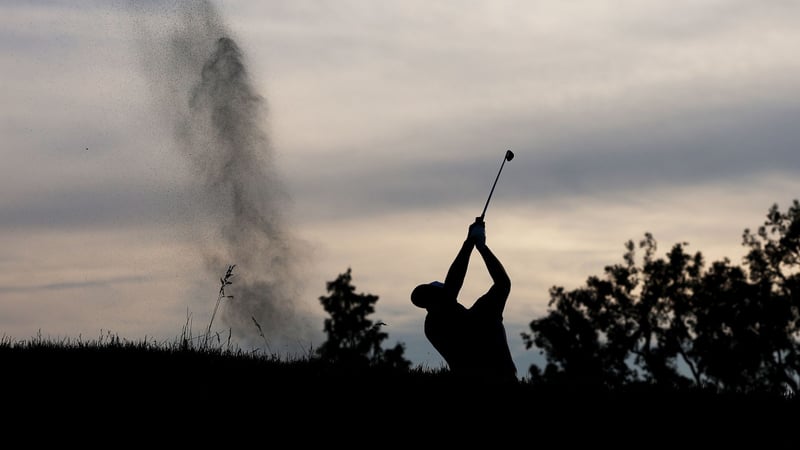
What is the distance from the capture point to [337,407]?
35.7 ft

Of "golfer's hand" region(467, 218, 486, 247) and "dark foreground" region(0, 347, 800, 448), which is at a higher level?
"golfer's hand" region(467, 218, 486, 247)

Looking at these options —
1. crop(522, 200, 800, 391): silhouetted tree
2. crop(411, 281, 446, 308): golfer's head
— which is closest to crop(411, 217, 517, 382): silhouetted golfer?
crop(411, 281, 446, 308): golfer's head

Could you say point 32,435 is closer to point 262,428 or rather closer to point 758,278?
point 262,428

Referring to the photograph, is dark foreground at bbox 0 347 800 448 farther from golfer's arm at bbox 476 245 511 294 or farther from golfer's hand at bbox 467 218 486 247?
golfer's hand at bbox 467 218 486 247

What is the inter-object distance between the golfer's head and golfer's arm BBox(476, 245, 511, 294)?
557 mm

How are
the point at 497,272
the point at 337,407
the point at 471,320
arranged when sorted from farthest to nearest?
the point at 471,320 → the point at 497,272 → the point at 337,407

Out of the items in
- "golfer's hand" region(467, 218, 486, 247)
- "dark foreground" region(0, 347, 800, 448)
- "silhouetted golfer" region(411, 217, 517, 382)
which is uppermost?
"golfer's hand" region(467, 218, 486, 247)

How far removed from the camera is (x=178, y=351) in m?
13.0

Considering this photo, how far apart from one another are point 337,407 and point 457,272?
1874mm

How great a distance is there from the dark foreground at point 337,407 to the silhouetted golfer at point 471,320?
247mm

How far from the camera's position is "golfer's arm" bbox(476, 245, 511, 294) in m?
11.2

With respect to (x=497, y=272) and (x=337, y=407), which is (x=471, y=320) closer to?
(x=497, y=272)

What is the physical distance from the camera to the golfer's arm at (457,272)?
1131 cm

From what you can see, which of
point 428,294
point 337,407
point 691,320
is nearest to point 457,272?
point 428,294
